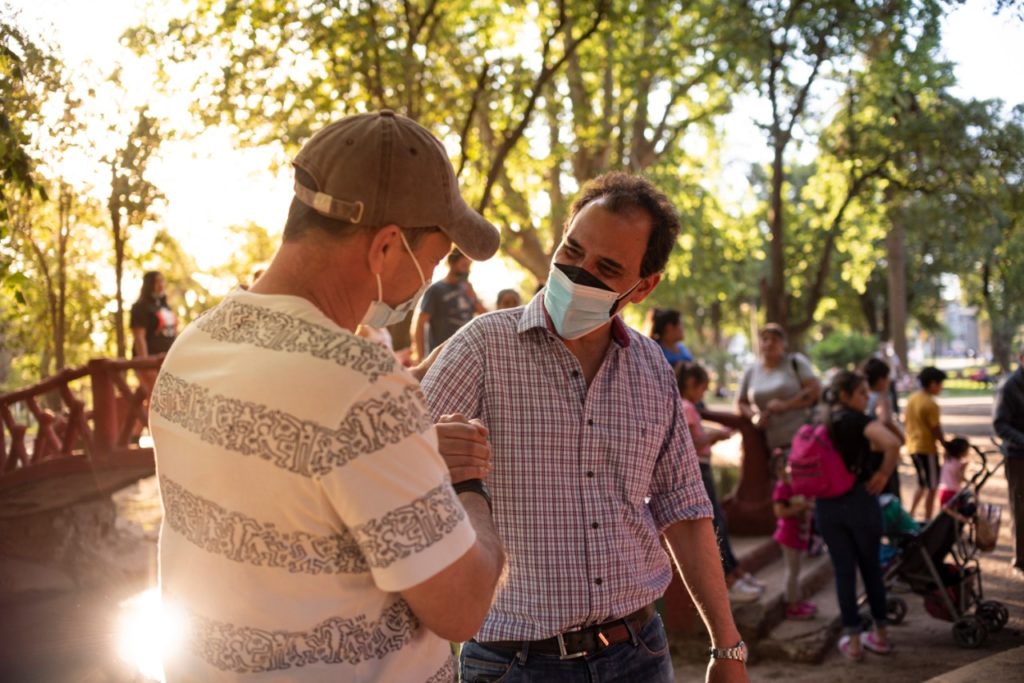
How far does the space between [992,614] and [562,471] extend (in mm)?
5748

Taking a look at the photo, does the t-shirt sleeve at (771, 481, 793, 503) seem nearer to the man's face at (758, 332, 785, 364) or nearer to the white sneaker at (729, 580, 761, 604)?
the white sneaker at (729, 580, 761, 604)

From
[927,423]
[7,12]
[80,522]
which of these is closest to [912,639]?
[927,423]

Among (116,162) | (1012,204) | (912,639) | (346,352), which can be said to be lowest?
(912,639)

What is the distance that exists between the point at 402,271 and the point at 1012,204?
4.31m

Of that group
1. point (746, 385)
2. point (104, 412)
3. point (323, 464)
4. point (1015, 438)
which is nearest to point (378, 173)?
point (323, 464)

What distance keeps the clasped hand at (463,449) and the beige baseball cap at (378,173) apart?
366 millimetres

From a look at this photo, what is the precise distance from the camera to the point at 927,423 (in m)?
11.6

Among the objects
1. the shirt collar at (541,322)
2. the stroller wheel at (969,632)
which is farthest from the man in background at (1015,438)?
the shirt collar at (541,322)

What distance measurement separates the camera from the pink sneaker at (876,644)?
305 inches

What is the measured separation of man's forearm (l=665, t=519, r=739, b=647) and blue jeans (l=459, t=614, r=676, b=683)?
17cm

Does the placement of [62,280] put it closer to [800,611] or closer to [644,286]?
[644,286]

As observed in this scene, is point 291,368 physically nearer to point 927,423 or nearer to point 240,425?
point 240,425

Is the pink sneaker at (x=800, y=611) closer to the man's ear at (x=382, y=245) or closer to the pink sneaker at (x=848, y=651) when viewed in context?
the pink sneaker at (x=848, y=651)

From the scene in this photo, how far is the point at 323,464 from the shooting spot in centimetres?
156
